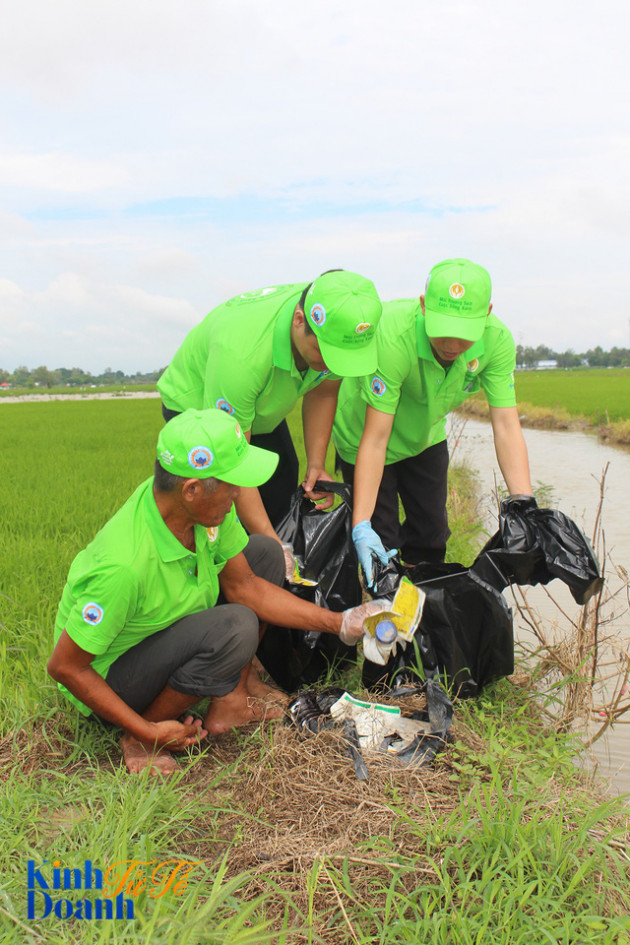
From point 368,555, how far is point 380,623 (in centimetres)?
32

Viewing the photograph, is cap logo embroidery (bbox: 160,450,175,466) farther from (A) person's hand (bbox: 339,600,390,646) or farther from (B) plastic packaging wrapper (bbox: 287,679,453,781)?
(B) plastic packaging wrapper (bbox: 287,679,453,781)

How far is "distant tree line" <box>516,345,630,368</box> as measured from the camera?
2921 inches

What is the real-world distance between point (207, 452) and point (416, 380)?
1.21 m

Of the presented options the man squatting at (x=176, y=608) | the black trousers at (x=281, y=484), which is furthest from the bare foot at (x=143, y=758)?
the black trousers at (x=281, y=484)

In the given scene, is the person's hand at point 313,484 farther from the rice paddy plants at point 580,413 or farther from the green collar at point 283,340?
the rice paddy plants at point 580,413

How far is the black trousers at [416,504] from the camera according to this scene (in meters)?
3.17

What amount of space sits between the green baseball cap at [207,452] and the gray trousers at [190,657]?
0.48 metres


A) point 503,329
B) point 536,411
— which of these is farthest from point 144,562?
point 536,411

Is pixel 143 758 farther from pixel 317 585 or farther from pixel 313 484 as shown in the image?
pixel 313 484

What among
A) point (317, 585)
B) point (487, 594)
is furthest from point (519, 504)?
point (317, 585)

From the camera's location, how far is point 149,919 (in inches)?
55.9

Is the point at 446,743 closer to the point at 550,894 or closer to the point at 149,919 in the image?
the point at 550,894

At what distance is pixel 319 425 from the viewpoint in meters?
2.92

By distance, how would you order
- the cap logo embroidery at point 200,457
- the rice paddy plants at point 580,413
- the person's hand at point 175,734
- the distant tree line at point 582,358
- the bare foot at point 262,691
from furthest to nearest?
the distant tree line at point 582,358, the rice paddy plants at point 580,413, the bare foot at point 262,691, the person's hand at point 175,734, the cap logo embroidery at point 200,457
